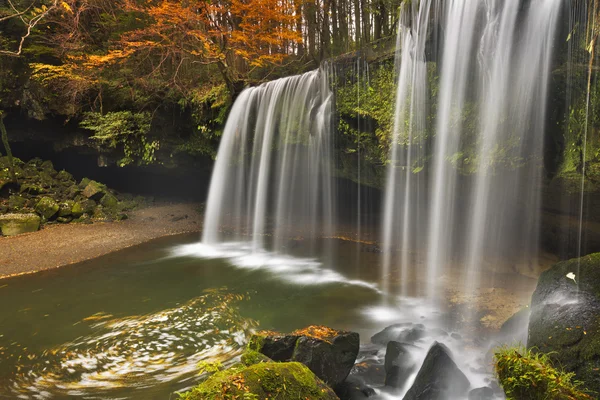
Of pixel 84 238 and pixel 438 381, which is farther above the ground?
pixel 84 238

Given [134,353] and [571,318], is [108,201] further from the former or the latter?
[571,318]

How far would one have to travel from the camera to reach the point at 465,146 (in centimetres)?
862

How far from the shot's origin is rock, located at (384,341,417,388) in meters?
4.99

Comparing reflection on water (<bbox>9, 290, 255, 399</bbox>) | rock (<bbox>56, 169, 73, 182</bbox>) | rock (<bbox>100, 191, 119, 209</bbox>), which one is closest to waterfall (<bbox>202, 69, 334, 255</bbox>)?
rock (<bbox>100, 191, 119, 209</bbox>)

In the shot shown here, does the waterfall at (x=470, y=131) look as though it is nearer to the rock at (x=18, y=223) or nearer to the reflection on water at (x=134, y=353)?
the reflection on water at (x=134, y=353)

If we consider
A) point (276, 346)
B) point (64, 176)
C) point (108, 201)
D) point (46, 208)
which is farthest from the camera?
point (64, 176)

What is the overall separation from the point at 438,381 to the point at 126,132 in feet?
52.6

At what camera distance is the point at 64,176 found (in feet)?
56.1

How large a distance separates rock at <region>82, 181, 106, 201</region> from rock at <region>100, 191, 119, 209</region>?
8.8 inches

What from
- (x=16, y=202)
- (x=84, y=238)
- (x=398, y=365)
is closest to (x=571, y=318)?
(x=398, y=365)

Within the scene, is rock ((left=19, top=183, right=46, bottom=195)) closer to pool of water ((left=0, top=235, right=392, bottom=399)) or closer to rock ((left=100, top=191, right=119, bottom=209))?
rock ((left=100, top=191, right=119, bottom=209))

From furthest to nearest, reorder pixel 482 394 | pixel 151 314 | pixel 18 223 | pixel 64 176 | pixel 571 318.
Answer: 1. pixel 64 176
2. pixel 18 223
3. pixel 151 314
4. pixel 482 394
5. pixel 571 318

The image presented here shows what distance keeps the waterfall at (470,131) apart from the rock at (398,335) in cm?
200

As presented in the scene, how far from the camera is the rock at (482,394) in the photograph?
446 centimetres
